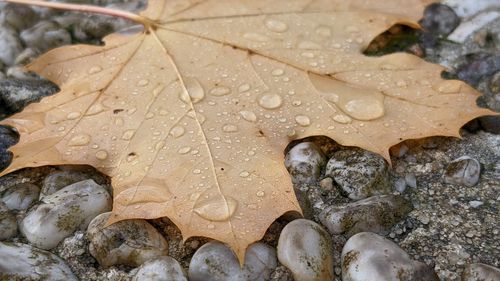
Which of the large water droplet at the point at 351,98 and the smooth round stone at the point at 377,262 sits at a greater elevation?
the large water droplet at the point at 351,98

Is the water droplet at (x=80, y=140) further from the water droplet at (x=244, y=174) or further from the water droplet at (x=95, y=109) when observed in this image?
the water droplet at (x=244, y=174)

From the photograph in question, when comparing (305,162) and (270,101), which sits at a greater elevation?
(270,101)

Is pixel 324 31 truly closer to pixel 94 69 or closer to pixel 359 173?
pixel 359 173

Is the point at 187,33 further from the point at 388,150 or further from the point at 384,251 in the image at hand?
the point at 384,251

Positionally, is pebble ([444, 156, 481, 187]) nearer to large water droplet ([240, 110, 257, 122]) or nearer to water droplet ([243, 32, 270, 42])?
large water droplet ([240, 110, 257, 122])

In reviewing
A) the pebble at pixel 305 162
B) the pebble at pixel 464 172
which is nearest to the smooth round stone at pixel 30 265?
the pebble at pixel 305 162

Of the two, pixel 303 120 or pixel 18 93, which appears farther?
pixel 18 93

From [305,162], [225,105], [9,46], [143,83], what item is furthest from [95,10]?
[305,162]
